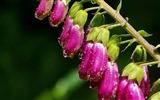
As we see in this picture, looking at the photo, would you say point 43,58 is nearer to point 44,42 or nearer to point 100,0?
point 44,42

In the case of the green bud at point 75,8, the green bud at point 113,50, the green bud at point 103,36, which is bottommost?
the green bud at point 113,50

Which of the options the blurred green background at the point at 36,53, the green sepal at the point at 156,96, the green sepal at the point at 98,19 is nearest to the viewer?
the green sepal at the point at 156,96

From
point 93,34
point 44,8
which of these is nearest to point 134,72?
point 93,34

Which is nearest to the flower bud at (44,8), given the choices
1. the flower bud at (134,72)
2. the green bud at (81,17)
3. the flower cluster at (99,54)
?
the flower cluster at (99,54)

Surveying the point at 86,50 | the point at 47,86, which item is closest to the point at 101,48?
the point at 86,50

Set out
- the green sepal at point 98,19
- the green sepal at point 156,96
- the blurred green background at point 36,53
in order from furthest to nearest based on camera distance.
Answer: the blurred green background at point 36,53
the green sepal at point 98,19
the green sepal at point 156,96

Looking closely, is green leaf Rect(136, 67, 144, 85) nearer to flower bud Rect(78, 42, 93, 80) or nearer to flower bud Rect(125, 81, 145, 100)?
flower bud Rect(125, 81, 145, 100)

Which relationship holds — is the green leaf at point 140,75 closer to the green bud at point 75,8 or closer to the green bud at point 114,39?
the green bud at point 114,39

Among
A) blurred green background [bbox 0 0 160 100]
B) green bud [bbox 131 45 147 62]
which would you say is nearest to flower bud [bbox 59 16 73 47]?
green bud [bbox 131 45 147 62]
